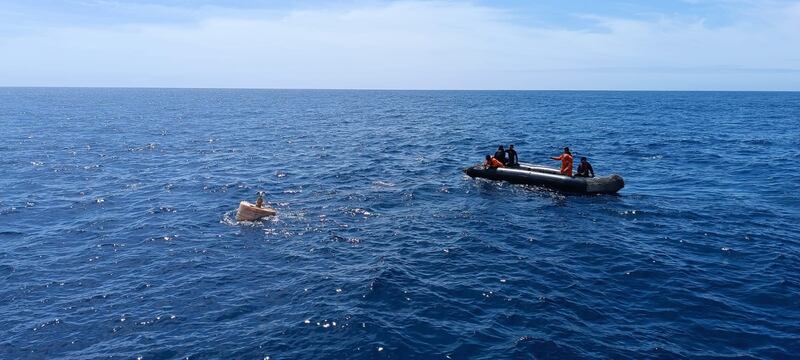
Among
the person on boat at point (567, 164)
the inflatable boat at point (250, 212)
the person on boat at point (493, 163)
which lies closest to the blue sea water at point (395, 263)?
the inflatable boat at point (250, 212)

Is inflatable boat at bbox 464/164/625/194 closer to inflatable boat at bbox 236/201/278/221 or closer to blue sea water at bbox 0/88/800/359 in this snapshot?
blue sea water at bbox 0/88/800/359

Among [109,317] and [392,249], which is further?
[392,249]

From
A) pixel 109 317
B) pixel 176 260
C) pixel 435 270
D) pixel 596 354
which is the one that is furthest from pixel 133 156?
pixel 596 354

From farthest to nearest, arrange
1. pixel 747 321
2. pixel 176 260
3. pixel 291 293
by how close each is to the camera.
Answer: pixel 176 260 < pixel 291 293 < pixel 747 321

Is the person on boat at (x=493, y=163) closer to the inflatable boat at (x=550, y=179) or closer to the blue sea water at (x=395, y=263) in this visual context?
the inflatable boat at (x=550, y=179)

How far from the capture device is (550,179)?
2661cm

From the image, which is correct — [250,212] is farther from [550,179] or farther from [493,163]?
[550,179]

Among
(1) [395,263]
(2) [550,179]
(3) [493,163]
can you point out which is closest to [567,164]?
(2) [550,179]

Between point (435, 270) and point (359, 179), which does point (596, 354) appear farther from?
point (359, 179)

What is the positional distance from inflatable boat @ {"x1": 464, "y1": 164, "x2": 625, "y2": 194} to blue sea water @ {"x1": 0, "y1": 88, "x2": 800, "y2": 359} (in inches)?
26.2

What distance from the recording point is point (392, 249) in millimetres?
18938

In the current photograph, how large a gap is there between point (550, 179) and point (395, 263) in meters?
12.8

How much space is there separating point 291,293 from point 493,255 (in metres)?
7.59

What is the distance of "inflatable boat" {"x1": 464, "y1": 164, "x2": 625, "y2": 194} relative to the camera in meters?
25.3
